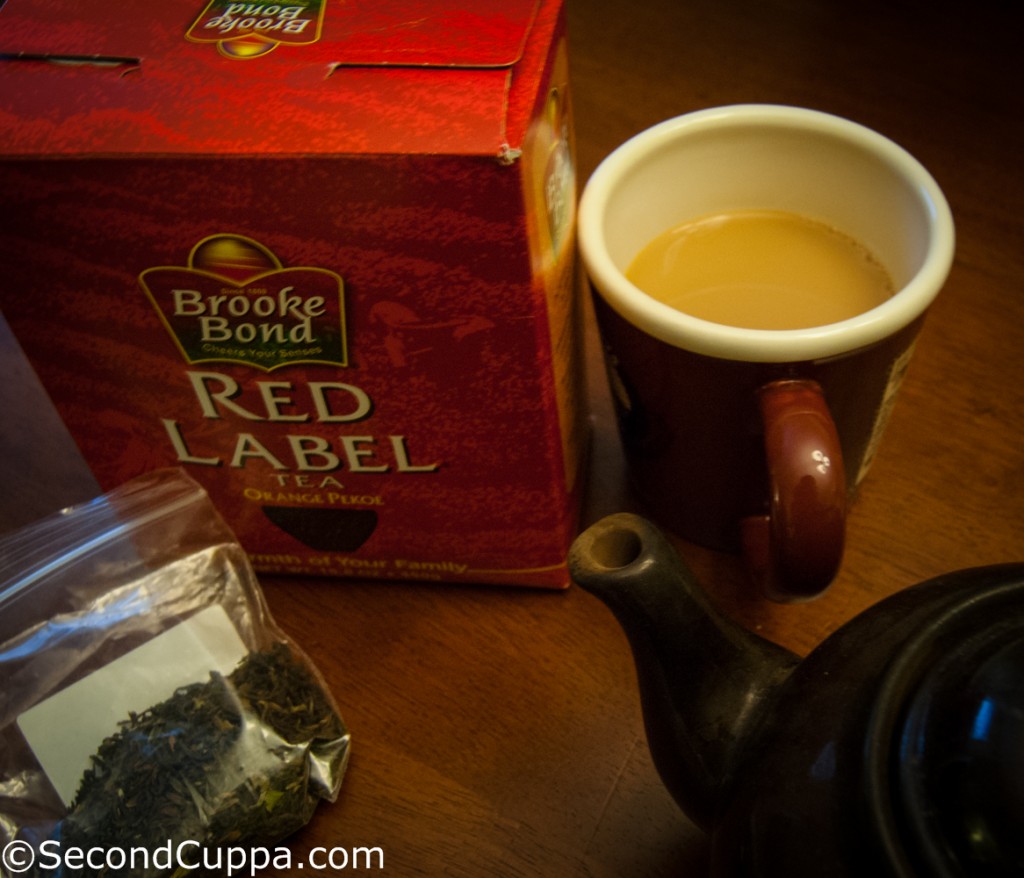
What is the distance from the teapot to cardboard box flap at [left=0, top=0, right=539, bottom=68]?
21cm

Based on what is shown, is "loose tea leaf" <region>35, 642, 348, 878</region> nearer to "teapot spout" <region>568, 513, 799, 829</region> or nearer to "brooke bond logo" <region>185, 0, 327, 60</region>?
"teapot spout" <region>568, 513, 799, 829</region>

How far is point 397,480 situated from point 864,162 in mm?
292

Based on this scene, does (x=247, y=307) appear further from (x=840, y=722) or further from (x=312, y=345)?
(x=840, y=722)

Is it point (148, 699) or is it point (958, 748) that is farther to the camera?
point (148, 699)

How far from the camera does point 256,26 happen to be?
455 mm

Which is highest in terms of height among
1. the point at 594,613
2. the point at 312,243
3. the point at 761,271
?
the point at 312,243

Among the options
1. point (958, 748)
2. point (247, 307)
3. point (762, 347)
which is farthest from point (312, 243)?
point (958, 748)

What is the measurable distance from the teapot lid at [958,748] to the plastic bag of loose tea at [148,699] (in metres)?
0.29

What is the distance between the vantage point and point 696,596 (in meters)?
0.38

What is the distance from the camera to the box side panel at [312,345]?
0.42m

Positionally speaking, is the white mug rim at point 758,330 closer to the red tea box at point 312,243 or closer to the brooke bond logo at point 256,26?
the red tea box at point 312,243

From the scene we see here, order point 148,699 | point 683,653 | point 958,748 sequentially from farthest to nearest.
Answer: point 148,699
point 683,653
point 958,748

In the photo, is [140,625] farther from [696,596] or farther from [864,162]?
[864,162]

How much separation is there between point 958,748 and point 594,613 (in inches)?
11.3
